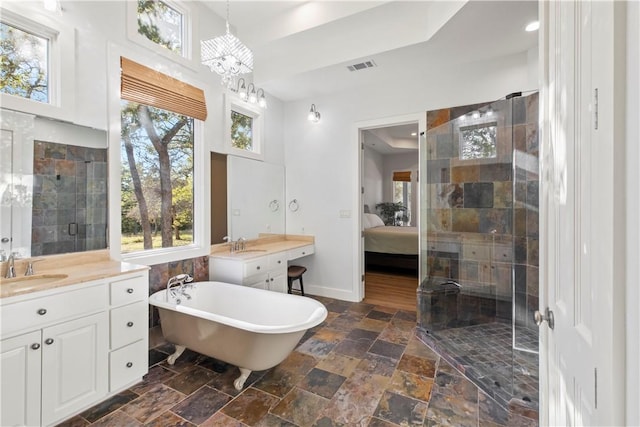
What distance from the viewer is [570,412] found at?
86 cm

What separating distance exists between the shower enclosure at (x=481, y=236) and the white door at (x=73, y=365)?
2600 millimetres

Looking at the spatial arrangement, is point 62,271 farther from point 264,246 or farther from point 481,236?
point 481,236

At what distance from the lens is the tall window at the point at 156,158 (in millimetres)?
2516

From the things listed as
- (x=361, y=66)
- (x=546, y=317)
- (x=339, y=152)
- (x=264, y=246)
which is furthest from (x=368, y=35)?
(x=546, y=317)

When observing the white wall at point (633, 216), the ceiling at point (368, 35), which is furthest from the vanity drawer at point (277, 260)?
the white wall at point (633, 216)

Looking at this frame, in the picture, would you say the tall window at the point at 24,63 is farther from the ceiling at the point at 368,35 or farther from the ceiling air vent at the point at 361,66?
the ceiling air vent at the point at 361,66

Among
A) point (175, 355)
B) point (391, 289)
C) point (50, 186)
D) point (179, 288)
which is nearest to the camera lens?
point (50, 186)

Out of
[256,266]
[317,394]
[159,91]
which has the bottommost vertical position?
[317,394]

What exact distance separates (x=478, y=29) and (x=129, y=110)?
3.18m

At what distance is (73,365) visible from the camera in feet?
5.71

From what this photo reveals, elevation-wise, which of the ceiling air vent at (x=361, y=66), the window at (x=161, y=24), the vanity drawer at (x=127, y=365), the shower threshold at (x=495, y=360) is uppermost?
the window at (x=161, y=24)

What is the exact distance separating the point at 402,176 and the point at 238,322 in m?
7.29

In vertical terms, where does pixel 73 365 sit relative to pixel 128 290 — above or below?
below

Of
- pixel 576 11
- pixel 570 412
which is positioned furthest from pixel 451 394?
pixel 576 11
